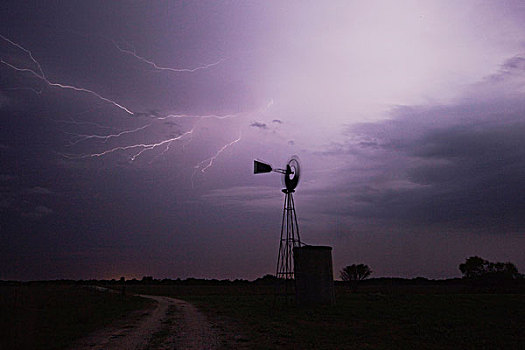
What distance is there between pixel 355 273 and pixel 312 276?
4697 centimetres

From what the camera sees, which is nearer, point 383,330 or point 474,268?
point 383,330

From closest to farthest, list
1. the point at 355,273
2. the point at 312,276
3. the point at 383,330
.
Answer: the point at 383,330 → the point at 312,276 → the point at 355,273

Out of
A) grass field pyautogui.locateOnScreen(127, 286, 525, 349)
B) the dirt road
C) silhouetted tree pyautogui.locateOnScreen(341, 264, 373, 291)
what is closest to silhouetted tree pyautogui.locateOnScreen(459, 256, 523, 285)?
silhouetted tree pyautogui.locateOnScreen(341, 264, 373, 291)

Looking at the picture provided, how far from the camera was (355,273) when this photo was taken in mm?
76500

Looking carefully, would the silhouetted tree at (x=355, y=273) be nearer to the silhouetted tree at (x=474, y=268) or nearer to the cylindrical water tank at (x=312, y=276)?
the silhouetted tree at (x=474, y=268)

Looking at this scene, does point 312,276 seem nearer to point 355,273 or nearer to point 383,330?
point 383,330

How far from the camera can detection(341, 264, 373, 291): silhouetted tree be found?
75875 millimetres

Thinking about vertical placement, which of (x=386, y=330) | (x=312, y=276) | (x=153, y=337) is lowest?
(x=153, y=337)

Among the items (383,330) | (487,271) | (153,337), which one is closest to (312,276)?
(383,330)

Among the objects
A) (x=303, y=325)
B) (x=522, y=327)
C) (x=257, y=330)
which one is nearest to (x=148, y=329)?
(x=257, y=330)

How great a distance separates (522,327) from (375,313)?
355 inches

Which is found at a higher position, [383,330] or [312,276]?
[312,276]

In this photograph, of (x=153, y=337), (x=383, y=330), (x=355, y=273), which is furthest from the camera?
(x=355, y=273)

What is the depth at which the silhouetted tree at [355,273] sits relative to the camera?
75.9m
